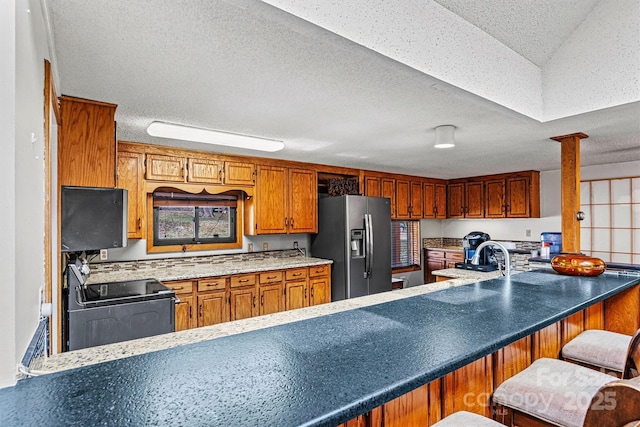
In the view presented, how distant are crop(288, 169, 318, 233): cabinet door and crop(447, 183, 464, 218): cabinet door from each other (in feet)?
10.0

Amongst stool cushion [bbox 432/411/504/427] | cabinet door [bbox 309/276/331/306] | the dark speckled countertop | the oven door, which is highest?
the dark speckled countertop

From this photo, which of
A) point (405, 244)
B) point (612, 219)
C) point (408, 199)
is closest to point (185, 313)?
point (408, 199)

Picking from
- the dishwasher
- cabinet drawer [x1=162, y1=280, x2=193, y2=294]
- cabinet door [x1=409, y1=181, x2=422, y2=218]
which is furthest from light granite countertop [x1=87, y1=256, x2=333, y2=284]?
cabinet door [x1=409, y1=181, x2=422, y2=218]

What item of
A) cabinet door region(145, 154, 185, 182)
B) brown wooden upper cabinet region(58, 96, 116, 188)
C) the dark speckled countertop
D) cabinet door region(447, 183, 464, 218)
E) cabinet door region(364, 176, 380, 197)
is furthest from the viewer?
cabinet door region(447, 183, 464, 218)

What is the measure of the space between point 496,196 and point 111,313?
563cm

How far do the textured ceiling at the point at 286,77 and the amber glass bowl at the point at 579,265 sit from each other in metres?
0.97

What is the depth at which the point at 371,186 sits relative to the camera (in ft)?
17.7

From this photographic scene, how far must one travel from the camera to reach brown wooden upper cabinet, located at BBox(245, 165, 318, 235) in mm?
4305

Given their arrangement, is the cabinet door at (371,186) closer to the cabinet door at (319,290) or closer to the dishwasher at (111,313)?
the cabinet door at (319,290)

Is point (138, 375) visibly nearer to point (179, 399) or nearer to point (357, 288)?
point (179, 399)

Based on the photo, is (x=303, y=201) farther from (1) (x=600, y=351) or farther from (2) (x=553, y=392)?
(2) (x=553, y=392)

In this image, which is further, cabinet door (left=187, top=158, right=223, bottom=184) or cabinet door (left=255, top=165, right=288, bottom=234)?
cabinet door (left=255, top=165, right=288, bottom=234)

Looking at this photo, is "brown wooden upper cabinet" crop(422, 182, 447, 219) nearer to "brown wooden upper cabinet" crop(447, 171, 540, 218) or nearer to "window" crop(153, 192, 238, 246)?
"brown wooden upper cabinet" crop(447, 171, 540, 218)

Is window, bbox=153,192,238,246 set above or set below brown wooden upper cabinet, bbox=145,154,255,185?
below
